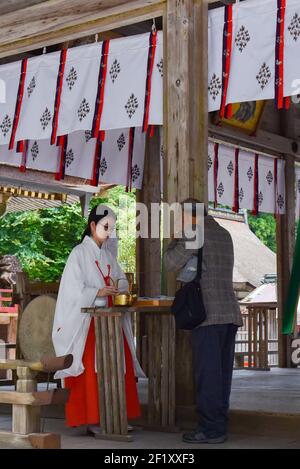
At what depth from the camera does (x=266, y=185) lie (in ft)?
32.9

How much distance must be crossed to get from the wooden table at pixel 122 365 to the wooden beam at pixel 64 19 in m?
2.19

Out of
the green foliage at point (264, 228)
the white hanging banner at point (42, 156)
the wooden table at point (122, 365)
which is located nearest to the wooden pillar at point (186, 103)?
the wooden table at point (122, 365)

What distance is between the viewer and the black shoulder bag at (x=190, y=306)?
4895 millimetres

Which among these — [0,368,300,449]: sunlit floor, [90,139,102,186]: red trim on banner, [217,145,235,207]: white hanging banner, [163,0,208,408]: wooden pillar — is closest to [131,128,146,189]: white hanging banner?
[90,139,102,186]: red trim on banner

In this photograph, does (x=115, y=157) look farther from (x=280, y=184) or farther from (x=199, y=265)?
(x=199, y=265)

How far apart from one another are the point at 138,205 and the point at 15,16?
265 cm

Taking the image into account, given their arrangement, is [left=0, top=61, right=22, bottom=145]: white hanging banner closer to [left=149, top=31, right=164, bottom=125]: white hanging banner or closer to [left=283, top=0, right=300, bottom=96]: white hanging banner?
[left=149, top=31, right=164, bottom=125]: white hanging banner

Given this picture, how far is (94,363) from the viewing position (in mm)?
5422

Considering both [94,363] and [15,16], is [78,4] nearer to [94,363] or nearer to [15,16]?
[15,16]

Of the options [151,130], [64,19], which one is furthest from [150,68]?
[151,130]

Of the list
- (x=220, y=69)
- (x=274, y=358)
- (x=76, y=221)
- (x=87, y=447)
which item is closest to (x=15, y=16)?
(x=220, y=69)

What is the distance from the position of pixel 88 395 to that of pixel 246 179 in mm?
5078

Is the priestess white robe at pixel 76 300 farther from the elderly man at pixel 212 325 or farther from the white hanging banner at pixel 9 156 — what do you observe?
the white hanging banner at pixel 9 156

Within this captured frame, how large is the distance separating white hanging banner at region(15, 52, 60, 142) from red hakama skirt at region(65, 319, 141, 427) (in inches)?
77.3
